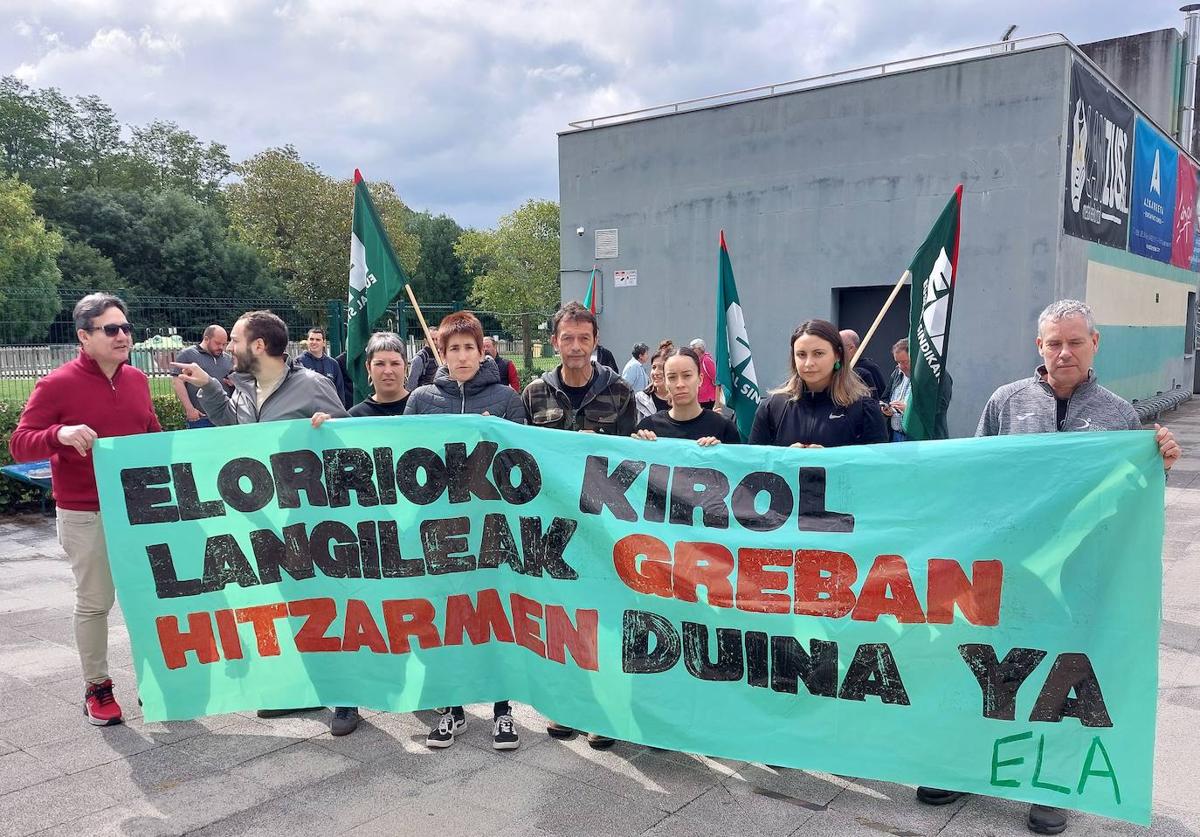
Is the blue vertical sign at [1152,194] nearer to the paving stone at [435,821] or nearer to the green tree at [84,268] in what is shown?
the paving stone at [435,821]

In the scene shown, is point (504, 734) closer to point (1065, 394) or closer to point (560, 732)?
point (560, 732)

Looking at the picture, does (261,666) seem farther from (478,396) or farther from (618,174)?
(618,174)

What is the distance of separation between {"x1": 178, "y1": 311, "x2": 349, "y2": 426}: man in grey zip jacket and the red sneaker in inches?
51.4

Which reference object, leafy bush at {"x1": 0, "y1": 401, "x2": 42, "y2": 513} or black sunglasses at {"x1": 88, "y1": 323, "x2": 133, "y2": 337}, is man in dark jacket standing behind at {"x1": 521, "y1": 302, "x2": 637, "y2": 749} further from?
leafy bush at {"x1": 0, "y1": 401, "x2": 42, "y2": 513}

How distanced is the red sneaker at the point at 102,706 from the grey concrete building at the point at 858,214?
11533 mm

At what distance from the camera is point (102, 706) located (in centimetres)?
402

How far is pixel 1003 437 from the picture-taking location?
126 inches

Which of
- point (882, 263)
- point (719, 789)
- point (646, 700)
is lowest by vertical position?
point (719, 789)

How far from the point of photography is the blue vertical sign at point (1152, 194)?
15.9 meters

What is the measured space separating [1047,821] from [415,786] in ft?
7.44

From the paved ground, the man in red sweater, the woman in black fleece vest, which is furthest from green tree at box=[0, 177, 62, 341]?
the woman in black fleece vest

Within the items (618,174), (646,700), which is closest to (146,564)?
(646,700)

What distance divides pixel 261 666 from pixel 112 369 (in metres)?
1.52

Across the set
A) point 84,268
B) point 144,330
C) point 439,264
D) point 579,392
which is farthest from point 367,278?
point 439,264
